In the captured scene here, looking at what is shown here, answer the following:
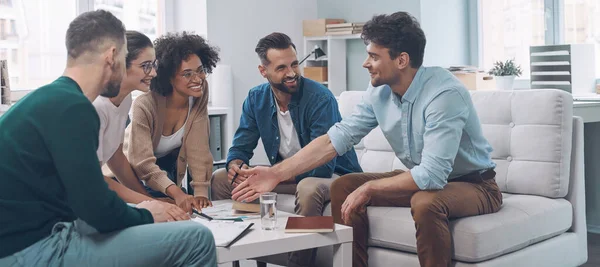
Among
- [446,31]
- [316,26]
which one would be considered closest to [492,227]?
[446,31]

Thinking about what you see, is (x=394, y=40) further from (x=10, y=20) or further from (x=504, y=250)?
(x=10, y=20)

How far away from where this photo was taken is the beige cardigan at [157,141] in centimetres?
305

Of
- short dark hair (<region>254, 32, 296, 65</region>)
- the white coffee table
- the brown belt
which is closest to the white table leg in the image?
the white coffee table

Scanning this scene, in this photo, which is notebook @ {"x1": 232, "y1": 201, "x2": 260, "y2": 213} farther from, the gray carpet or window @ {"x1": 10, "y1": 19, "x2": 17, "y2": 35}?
window @ {"x1": 10, "y1": 19, "x2": 17, "y2": 35}

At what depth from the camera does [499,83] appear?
4.62 meters

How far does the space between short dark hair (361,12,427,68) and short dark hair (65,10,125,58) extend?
1.13 meters

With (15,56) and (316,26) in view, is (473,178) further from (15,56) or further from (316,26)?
(15,56)

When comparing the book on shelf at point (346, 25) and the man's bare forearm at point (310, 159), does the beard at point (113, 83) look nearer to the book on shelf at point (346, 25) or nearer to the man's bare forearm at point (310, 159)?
the man's bare forearm at point (310, 159)

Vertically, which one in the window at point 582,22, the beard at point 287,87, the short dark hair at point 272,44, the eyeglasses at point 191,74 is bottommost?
the beard at point 287,87

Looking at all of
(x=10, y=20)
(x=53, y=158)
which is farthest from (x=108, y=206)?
(x=10, y=20)

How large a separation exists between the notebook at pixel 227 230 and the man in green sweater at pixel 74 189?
0.15 m

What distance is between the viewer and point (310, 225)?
2406 mm

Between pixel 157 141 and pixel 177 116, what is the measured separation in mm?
140

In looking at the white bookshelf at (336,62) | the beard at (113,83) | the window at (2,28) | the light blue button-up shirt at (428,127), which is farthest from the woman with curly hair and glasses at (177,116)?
the white bookshelf at (336,62)
